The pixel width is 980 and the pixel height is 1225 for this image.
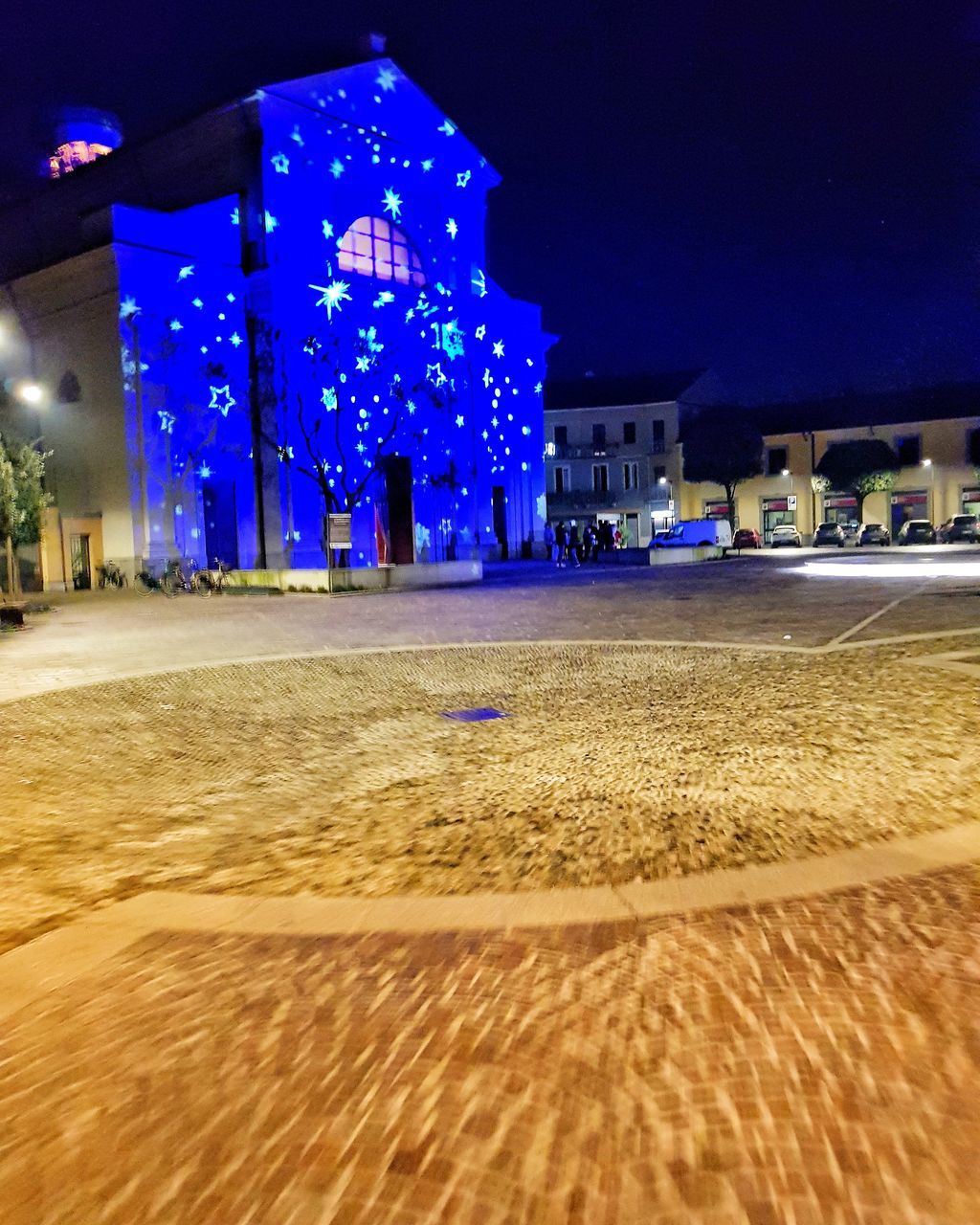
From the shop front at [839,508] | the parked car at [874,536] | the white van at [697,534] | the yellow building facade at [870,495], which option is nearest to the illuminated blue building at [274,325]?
the white van at [697,534]

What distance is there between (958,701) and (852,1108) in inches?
258

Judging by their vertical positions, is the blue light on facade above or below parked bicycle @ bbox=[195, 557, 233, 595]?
above

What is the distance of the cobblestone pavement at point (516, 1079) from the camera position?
2367 millimetres

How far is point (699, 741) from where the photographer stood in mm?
7199

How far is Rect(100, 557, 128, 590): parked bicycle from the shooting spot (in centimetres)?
3394

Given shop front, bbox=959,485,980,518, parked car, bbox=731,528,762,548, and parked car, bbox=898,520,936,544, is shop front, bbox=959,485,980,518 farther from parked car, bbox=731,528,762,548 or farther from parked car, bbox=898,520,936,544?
parked car, bbox=731,528,762,548

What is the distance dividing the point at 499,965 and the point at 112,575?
33208 mm

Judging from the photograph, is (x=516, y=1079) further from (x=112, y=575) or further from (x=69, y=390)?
(x=69, y=390)

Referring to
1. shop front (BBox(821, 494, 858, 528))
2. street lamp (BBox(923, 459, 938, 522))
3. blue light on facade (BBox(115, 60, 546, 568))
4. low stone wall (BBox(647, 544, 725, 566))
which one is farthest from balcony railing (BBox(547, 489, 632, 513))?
blue light on facade (BBox(115, 60, 546, 568))

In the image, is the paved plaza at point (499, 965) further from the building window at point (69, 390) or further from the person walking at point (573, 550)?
the person walking at point (573, 550)

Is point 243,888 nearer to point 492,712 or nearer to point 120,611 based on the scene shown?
point 492,712

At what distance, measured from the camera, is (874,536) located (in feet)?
198

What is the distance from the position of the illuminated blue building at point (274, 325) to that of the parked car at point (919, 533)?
32.5 meters

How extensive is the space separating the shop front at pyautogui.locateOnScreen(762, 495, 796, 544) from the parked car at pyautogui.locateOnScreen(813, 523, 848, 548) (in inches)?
384
